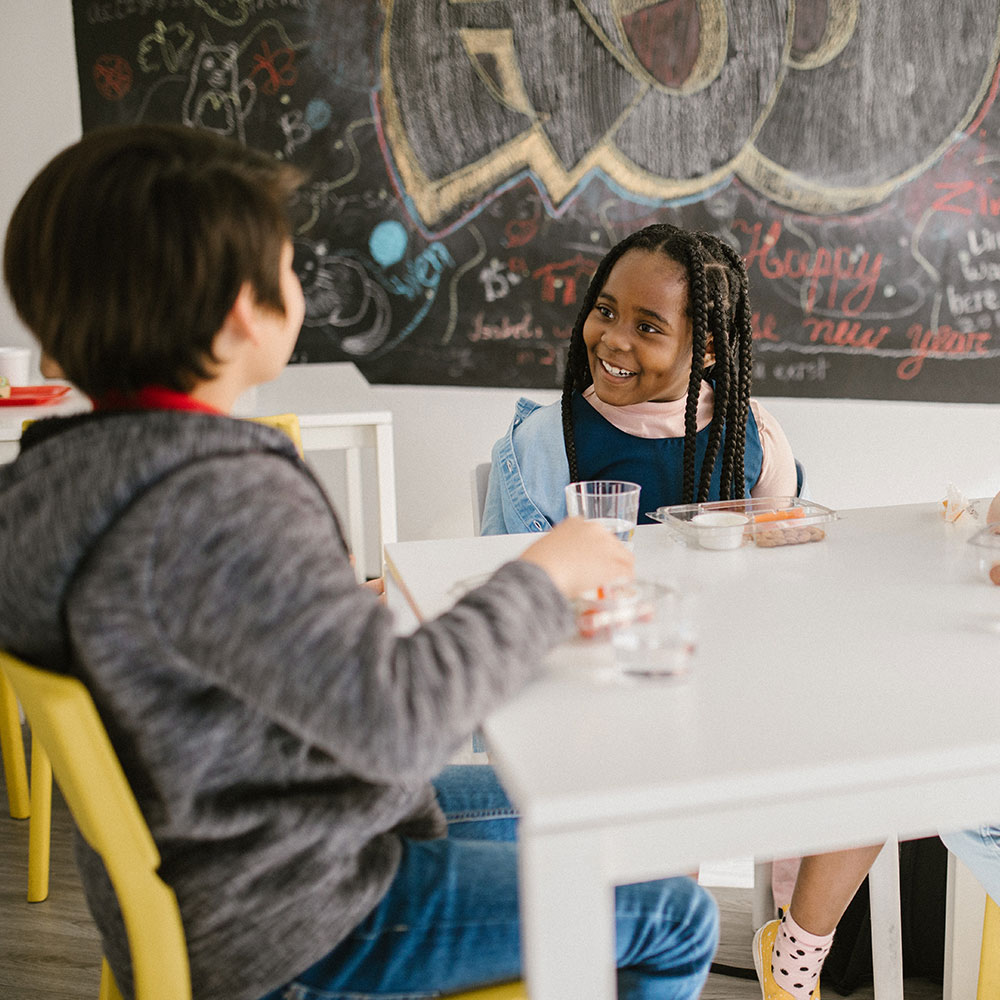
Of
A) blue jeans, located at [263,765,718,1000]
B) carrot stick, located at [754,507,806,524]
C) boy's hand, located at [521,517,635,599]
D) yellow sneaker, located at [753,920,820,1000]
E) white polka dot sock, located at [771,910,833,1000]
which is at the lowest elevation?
yellow sneaker, located at [753,920,820,1000]

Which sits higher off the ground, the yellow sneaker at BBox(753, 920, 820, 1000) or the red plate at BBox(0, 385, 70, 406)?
the red plate at BBox(0, 385, 70, 406)

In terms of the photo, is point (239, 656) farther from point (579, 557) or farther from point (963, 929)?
point (963, 929)

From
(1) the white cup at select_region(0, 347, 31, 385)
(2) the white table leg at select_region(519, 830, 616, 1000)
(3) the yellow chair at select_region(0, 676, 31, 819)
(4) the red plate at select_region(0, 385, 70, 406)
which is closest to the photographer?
(2) the white table leg at select_region(519, 830, 616, 1000)

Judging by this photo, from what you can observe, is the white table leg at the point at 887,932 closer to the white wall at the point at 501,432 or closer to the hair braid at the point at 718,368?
the hair braid at the point at 718,368

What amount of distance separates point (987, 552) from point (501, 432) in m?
1.90

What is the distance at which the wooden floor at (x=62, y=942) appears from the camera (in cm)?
140

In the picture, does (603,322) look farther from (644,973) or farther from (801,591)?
(644,973)

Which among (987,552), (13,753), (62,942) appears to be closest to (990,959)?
(987,552)

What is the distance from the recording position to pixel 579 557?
81 centimetres

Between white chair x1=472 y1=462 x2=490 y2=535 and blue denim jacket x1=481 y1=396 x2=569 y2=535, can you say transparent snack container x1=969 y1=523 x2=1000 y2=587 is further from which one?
white chair x1=472 y1=462 x2=490 y2=535

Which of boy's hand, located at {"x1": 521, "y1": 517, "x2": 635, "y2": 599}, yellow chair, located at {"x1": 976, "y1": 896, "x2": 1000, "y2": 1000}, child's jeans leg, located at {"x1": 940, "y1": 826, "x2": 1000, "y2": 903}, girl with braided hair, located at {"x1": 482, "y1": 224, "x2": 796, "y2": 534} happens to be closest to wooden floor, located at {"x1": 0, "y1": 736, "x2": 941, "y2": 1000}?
yellow chair, located at {"x1": 976, "y1": 896, "x2": 1000, "y2": 1000}

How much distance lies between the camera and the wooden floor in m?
1.40

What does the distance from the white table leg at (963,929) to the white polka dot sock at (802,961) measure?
17cm

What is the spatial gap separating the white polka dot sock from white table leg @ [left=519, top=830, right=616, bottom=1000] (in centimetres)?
68
